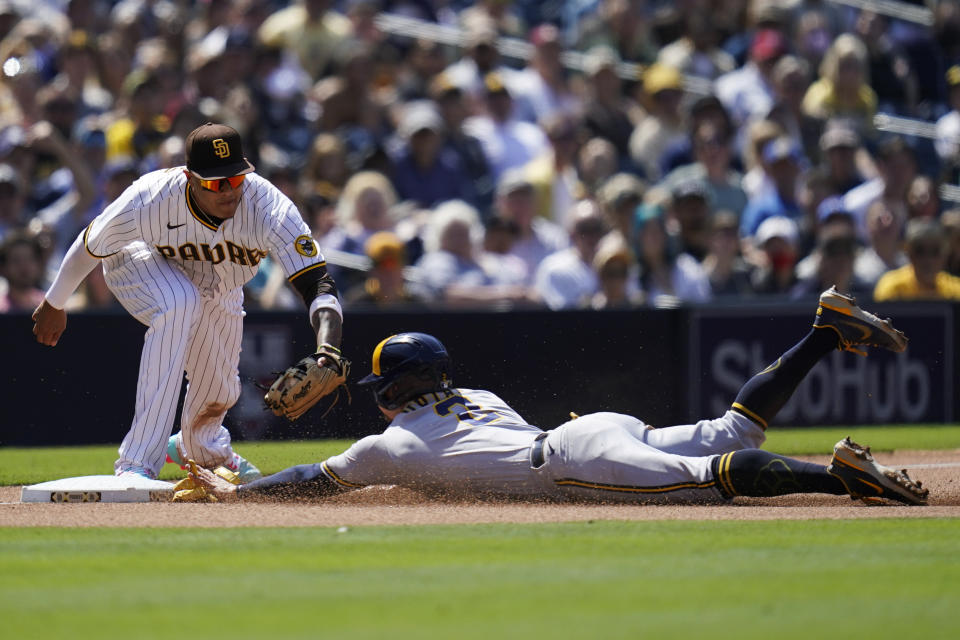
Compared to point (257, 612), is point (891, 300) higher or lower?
higher

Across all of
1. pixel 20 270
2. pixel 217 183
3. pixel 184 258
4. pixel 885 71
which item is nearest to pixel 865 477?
pixel 217 183

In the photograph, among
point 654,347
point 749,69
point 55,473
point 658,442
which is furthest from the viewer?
point 749,69

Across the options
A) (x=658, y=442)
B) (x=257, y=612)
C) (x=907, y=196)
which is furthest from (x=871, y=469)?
(x=907, y=196)

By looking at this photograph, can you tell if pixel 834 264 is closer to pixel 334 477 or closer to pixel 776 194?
pixel 776 194

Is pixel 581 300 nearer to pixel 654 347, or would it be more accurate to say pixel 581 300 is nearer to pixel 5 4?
pixel 654 347

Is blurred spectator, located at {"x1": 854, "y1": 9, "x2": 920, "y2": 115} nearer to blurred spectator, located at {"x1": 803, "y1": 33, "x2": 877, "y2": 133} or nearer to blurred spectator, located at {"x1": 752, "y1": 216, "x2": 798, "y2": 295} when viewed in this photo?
blurred spectator, located at {"x1": 803, "y1": 33, "x2": 877, "y2": 133}

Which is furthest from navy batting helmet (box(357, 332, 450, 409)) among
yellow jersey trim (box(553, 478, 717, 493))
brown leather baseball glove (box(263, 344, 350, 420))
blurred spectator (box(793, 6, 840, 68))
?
blurred spectator (box(793, 6, 840, 68))
